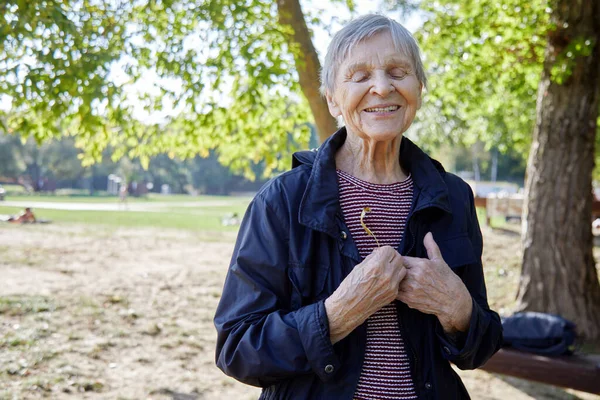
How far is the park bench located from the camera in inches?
176

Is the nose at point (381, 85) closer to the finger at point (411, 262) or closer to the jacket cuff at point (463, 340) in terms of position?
the finger at point (411, 262)

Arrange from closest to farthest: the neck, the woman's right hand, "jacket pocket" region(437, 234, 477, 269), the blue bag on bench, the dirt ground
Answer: the woman's right hand → "jacket pocket" region(437, 234, 477, 269) → the neck → the blue bag on bench → the dirt ground

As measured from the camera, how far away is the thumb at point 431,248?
172 cm

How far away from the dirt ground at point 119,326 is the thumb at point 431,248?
13.9 feet

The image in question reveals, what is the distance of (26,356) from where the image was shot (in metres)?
5.89

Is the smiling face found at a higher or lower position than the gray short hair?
lower

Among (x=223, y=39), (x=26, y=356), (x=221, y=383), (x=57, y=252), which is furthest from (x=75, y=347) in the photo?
(x=57, y=252)

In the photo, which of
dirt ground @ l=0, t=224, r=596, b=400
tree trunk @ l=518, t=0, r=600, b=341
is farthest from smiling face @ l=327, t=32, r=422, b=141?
tree trunk @ l=518, t=0, r=600, b=341

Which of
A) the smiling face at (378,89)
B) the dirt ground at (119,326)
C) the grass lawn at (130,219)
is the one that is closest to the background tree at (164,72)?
the dirt ground at (119,326)

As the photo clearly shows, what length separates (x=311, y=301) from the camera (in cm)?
173

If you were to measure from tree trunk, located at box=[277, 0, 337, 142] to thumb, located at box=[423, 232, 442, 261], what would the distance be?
4653mm

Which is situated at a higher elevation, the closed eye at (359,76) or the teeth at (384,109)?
the closed eye at (359,76)

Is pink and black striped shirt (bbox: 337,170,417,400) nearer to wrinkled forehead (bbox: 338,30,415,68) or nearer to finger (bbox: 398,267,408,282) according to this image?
finger (bbox: 398,267,408,282)

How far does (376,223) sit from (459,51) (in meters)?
8.39
